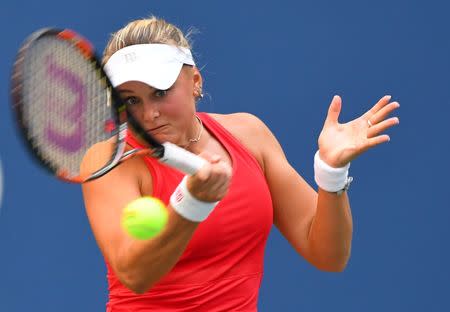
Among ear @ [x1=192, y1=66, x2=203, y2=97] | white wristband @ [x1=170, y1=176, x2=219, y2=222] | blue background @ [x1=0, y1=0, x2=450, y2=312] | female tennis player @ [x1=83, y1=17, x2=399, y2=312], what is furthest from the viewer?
blue background @ [x1=0, y1=0, x2=450, y2=312]

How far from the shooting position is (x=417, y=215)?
4.36m

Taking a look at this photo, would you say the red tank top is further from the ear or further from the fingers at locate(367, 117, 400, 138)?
the fingers at locate(367, 117, 400, 138)

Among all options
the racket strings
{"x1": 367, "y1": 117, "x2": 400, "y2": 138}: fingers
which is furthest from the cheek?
{"x1": 367, "y1": 117, "x2": 400, "y2": 138}: fingers

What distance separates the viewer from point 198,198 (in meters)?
2.41

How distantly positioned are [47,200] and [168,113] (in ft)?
4.88

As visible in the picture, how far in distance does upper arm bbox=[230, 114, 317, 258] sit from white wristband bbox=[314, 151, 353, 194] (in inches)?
10.2

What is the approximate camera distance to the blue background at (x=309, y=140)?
4.07m

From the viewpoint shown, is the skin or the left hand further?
the left hand

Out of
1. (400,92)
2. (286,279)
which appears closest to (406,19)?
(400,92)

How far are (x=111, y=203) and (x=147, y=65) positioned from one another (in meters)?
0.35

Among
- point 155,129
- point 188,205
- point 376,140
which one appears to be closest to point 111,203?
point 155,129

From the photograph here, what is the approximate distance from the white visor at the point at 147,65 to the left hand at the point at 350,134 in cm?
41

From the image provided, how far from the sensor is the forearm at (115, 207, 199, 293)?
2.46 metres

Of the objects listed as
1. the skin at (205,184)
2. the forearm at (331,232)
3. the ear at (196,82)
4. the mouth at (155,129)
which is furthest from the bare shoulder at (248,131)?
the mouth at (155,129)
